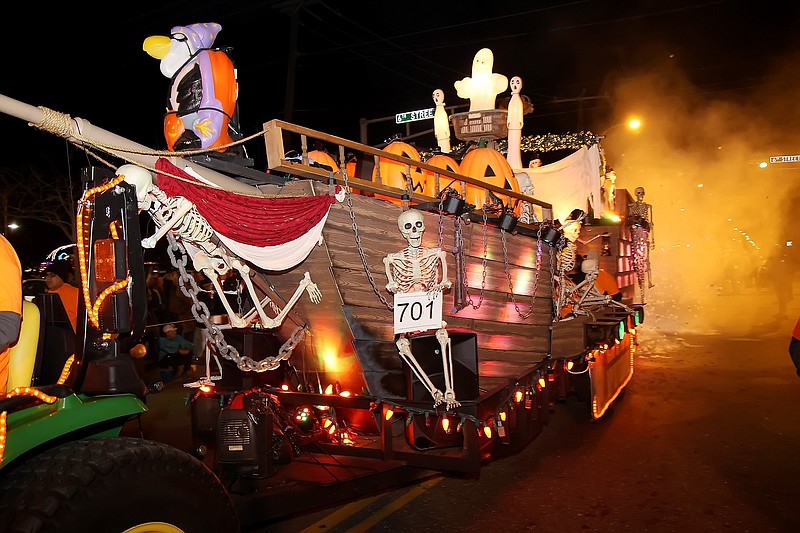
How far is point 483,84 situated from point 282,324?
226 inches

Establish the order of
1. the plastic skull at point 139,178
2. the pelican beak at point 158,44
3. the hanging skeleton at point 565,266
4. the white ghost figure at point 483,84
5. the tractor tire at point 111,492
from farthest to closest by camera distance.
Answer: the white ghost figure at point 483,84 < the hanging skeleton at point 565,266 < the pelican beak at point 158,44 < the plastic skull at point 139,178 < the tractor tire at point 111,492

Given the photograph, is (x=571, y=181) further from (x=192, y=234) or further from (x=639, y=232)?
(x=192, y=234)

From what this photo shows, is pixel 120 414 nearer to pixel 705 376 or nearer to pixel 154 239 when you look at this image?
pixel 154 239

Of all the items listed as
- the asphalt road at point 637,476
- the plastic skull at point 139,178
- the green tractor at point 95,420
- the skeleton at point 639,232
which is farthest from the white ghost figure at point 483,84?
the green tractor at point 95,420

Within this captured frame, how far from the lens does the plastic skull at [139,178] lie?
130 inches

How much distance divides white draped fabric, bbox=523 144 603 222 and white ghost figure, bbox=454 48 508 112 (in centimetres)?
133

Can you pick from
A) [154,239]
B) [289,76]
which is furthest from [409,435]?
[289,76]

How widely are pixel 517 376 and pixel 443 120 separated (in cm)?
486

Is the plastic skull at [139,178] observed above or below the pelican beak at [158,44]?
below

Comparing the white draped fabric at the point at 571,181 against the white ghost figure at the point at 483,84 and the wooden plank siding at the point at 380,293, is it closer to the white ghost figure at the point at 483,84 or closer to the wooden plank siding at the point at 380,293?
the white ghost figure at the point at 483,84

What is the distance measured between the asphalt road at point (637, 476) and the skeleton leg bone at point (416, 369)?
106 centimetres

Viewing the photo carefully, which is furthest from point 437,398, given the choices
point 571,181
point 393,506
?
point 571,181

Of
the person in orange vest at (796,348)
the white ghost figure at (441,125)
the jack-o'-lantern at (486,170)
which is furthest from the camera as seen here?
the white ghost figure at (441,125)

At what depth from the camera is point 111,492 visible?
2.50 meters
